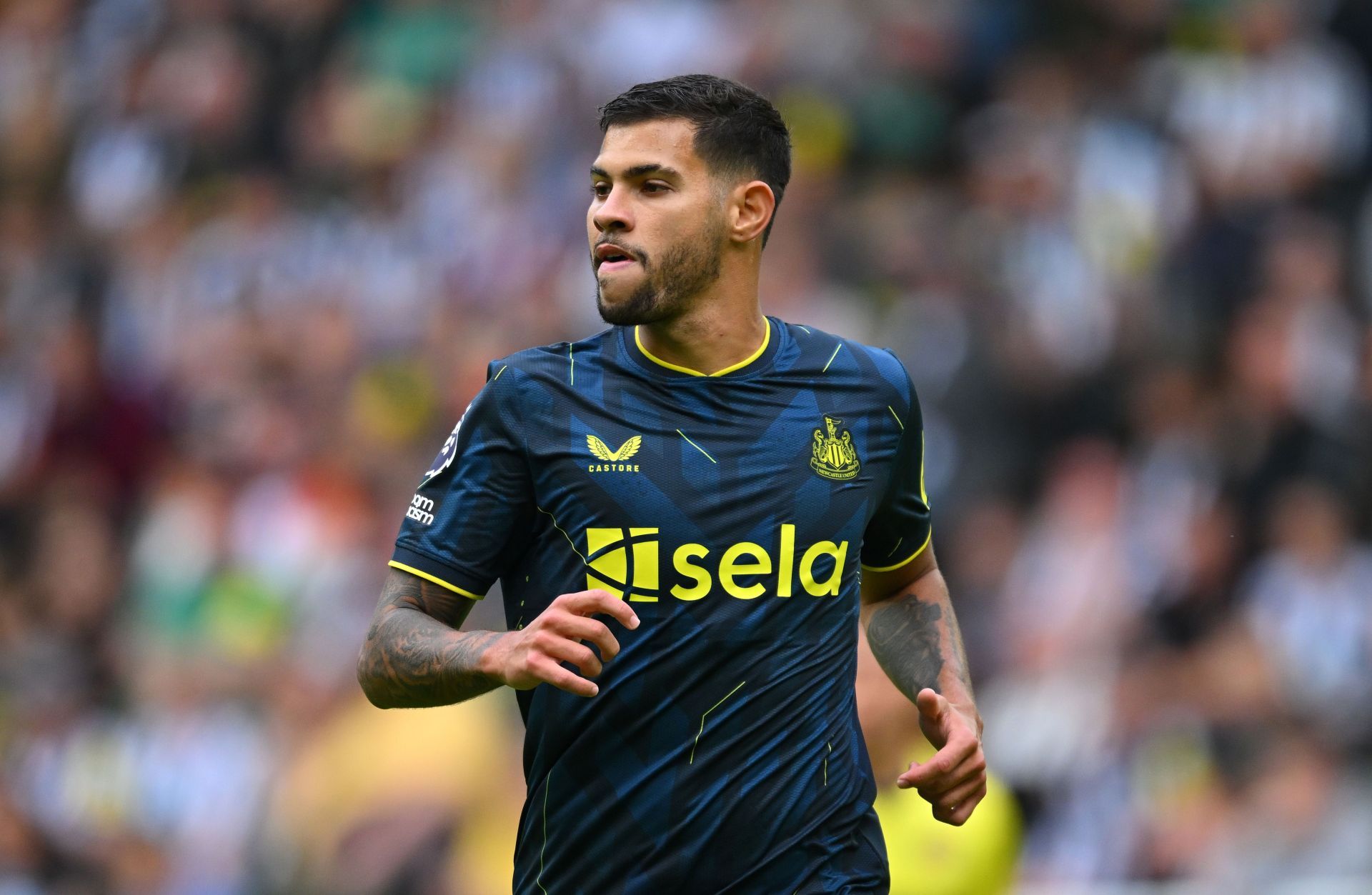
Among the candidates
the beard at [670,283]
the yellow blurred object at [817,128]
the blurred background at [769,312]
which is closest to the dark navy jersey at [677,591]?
the beard at [670,283]

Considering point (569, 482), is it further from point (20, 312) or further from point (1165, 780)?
point (20, 312)

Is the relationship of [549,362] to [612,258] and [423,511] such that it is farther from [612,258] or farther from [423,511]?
[423,511]

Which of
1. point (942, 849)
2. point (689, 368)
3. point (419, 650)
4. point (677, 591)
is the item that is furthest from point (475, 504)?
point (942, 849)

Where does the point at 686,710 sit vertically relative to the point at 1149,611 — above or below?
above

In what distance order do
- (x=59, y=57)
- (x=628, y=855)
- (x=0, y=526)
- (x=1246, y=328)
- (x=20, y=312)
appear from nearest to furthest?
1. (x=628, y=855)
2. (x=1246, y=328)
3. (x=0, y=526)
4. (x=20, y=312)
5. (x=59, y=57)

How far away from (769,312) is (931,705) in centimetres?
640

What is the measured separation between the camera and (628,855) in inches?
156

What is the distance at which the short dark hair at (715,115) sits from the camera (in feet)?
13.8

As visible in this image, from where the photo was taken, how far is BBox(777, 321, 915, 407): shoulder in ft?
14.3

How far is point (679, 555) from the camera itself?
13.2ft

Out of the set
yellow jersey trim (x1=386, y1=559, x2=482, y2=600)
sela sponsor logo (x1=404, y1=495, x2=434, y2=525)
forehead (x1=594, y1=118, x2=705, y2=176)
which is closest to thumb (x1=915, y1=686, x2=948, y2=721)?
yellow jersey trim (x1=386, y1=559, x2=482, y2=600)

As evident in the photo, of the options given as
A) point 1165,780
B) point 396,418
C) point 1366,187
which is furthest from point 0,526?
point 1366,187

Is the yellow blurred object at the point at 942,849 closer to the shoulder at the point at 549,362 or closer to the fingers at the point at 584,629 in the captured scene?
the shoulder at the point at 549,362

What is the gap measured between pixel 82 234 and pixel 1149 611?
842 centimetres
